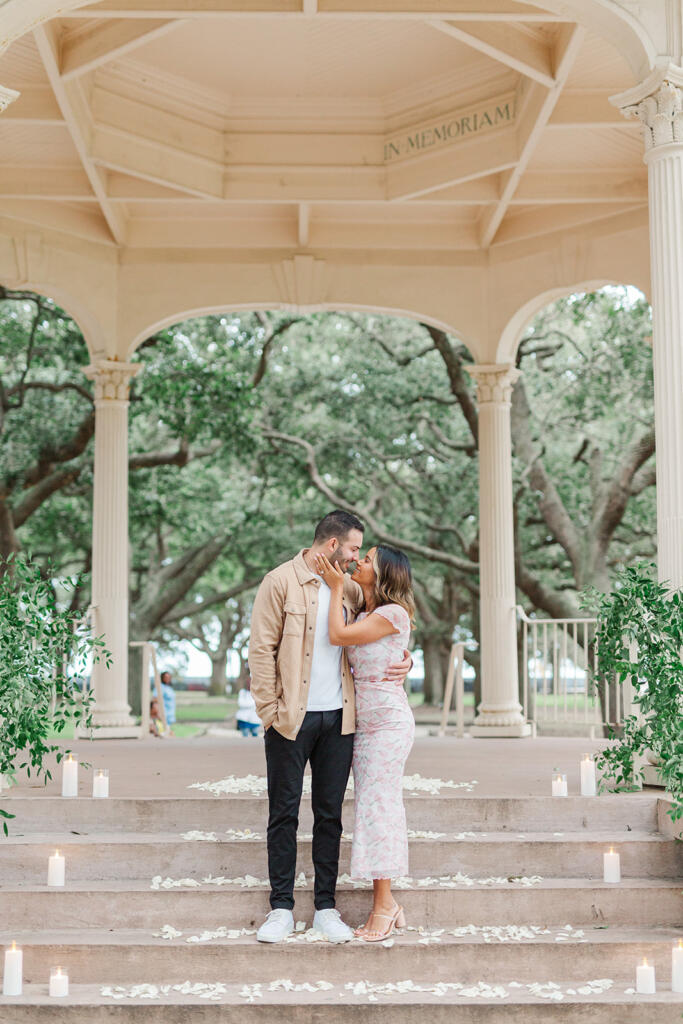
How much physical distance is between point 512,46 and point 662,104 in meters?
2.36

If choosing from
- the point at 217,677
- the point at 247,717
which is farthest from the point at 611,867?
the point at 217,677

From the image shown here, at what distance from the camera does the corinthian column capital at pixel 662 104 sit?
21.9ft

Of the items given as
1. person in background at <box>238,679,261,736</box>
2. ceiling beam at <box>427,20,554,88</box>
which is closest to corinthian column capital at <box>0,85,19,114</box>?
ceiling beam at <box>427,20,554,88</box>

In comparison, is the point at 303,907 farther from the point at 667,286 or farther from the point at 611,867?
the point at 667,286

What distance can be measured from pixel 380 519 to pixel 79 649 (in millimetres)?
15491

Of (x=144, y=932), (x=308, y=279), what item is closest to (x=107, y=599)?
(x=308, y=279)

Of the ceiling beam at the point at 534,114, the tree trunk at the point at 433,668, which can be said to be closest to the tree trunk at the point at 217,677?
the tree trunk at the point at 433,668

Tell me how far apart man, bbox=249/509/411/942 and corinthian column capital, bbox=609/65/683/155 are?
3.26 metres

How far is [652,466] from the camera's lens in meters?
16.8

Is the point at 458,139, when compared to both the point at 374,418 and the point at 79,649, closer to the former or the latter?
the point at 79,649

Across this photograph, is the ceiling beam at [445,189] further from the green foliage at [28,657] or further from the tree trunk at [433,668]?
the tree trunk at [433,668]

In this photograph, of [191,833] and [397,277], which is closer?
[191,833]

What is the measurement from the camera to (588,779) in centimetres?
658

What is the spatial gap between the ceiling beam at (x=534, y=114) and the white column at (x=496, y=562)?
182 centimetres
